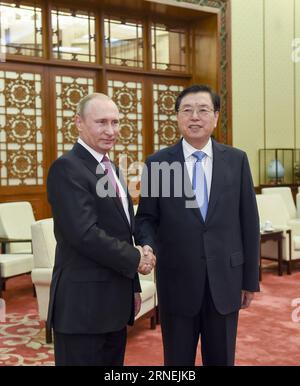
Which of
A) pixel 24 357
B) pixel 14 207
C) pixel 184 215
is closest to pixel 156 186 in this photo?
pixel 184 215

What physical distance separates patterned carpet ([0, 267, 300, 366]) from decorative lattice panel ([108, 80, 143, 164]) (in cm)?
315

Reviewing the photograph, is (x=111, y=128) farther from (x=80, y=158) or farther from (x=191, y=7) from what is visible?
(x=191, y=7)

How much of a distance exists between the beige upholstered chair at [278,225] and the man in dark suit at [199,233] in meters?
4.07

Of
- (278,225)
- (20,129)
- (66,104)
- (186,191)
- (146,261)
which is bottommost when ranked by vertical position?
(278,225)

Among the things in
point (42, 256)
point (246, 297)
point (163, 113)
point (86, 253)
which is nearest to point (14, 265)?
point (42, 256)

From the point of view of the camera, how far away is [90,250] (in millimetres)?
1782

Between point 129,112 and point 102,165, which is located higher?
point 129,112

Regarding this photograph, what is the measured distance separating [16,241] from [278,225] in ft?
10.5

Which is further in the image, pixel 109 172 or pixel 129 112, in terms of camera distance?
pixel 129 112

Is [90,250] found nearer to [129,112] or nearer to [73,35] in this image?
[73,35]

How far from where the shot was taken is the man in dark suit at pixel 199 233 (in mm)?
2059

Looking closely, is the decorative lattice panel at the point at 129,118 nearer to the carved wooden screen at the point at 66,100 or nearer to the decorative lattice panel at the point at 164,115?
the decorative lattice panel at the point at 164,115

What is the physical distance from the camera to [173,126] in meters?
8.25

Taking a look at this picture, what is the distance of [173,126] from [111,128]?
6403mm
